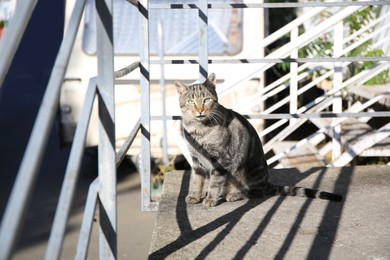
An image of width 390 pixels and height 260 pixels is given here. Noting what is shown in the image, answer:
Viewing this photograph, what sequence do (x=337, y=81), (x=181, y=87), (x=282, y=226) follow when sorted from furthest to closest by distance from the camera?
(x=337, y=81)
(x=181, y=87)
(x=282, y=226)

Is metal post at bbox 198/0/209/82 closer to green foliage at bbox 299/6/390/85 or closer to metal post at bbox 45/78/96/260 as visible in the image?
metal post at bbox 45/78/96/260

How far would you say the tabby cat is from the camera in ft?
11.8

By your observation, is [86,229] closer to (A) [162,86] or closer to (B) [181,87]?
(B) [181,87]

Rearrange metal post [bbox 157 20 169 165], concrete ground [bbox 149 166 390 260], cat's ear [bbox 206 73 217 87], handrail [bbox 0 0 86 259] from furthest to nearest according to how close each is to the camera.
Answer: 1. metal post [bbox 157 20 169 165]
2. cat's ear [bbox 206 73 217 87]
3. concrete ground [bbox 149 166 390 260]
4. handrail [bbox 0 0 86 259]

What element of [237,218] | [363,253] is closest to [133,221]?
[237,218]

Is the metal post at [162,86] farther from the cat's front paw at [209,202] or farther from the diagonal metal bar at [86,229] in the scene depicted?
the diagonal metal bar at [86,229]

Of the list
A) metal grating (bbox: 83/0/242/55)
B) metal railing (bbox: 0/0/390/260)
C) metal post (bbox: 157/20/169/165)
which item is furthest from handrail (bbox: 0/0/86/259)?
metal grating (bbox: 83/0/242/55)

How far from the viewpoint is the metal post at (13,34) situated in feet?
4.93

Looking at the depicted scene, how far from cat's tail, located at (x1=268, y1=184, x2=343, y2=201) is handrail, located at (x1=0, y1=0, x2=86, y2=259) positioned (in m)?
1.97

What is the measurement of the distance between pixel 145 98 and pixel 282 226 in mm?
1019

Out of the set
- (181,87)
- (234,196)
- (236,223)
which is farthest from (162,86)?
(236,223)

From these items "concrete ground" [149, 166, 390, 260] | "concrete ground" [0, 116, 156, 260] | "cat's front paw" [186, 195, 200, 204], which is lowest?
"concrete ground" [0, 116, 156, 260]

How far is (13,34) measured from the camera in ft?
5.15

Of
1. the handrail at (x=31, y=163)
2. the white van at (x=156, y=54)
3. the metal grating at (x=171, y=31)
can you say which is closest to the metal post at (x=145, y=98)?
the handrail at (x=31, y=163)
